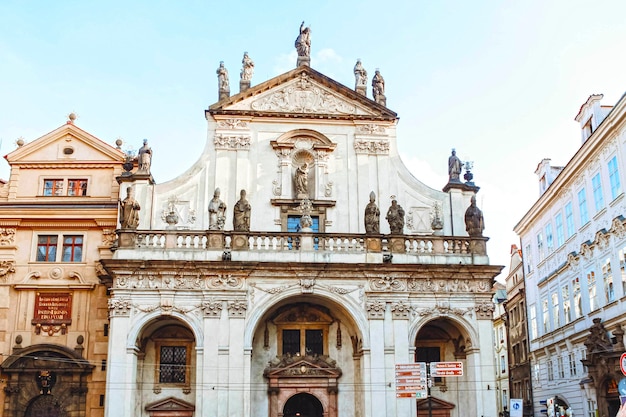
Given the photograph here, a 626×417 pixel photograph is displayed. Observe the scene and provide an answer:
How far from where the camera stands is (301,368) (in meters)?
26.0

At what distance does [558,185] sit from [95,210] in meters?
21.4

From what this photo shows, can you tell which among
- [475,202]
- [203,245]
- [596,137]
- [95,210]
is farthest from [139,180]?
[596,137]

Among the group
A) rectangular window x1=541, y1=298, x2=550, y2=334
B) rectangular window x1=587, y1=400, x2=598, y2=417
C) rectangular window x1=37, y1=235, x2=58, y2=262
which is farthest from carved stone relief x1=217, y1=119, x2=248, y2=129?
rectangular window x1=541, y1=298, x2=550, y2=334

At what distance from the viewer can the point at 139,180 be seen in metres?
27.6

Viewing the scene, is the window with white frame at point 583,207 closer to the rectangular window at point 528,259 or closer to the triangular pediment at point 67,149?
the rectangular window at point 528,259

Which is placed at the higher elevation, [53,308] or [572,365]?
[53,308]

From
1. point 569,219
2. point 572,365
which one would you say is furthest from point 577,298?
point 569,219

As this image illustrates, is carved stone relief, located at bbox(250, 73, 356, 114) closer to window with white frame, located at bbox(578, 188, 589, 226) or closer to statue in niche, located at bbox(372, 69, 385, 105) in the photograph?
statue in niche, located at bbox(372, 69, 385, 105)

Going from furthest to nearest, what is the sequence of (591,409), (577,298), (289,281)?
(577,298) → (591,409) → (289,281)

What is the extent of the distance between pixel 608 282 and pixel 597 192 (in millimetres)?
3833

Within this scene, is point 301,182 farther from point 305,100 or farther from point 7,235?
point 7,235

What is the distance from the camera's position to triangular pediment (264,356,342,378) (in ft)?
85.0

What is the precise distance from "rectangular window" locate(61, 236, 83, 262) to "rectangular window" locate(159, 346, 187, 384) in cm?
519

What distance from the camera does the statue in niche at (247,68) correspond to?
30.3 m
